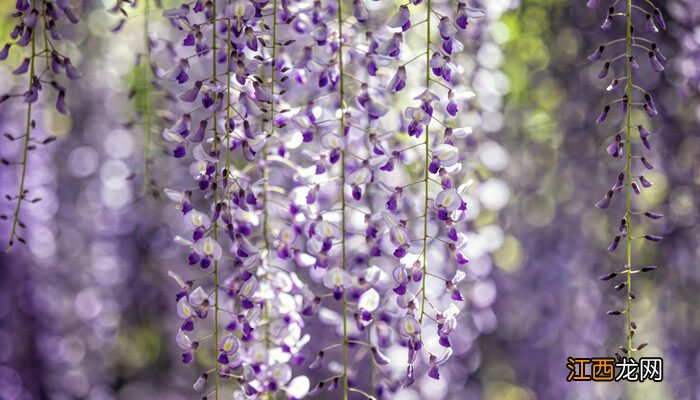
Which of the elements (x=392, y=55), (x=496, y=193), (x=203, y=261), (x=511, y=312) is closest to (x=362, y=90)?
(x=392, y=55)

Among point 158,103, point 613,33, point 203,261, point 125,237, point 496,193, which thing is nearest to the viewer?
point 203,261

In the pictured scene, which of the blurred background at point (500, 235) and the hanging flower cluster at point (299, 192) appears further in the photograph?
the blurred background at point (500, 235)

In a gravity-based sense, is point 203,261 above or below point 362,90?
below

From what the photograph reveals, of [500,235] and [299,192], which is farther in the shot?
[500,235]

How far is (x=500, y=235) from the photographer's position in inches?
83.4

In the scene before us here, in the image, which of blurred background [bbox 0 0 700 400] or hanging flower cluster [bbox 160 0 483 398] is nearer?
hanging flower cluster [bbox 160 0 483 398]

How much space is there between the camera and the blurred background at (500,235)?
2.36 m

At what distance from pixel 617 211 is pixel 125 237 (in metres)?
2.01

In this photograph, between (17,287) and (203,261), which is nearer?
(203,261)

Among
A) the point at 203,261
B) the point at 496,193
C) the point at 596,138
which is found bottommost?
the point at 203,261

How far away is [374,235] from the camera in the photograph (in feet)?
3.62

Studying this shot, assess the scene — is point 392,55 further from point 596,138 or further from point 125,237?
point 125,237

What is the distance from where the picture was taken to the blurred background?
7.75 feet

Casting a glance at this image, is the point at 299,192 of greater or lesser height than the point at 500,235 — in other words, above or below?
below
